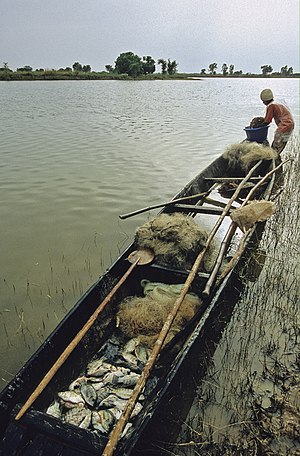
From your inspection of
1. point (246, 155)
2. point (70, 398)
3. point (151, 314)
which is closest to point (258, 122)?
point (246, 155)

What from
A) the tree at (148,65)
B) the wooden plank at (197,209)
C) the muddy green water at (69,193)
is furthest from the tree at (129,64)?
the wooden plank at (197,209)

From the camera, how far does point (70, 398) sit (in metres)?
2.65

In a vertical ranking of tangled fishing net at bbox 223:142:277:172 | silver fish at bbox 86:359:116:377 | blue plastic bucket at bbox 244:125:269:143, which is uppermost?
blue plastic bucket at bbox 244:125:269:143

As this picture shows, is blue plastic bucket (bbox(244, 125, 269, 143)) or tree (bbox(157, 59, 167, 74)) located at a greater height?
tree (bbox(157, 59, 167, 74))

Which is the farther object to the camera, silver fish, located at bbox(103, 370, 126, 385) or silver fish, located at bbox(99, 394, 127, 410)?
silver fish, located at bbox(103, 370, 126, 385)

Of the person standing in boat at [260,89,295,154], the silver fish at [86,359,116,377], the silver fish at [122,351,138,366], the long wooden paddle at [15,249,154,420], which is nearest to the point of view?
the long wooden paddle at [15,249,154,420]

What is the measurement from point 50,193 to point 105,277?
4179 millimetres

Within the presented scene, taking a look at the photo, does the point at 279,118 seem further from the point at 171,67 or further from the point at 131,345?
the point at 171,67

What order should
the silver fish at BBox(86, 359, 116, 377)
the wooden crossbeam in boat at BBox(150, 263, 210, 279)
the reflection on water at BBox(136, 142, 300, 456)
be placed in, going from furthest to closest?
the wooden crossbeam in boat at BBox(150, 263, 210, 279)
the silver fish at BBox(86, 359, 116, 377)
the reflection on water at BBox(136, 142, 300, 456)

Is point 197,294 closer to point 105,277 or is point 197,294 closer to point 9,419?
point 105,277

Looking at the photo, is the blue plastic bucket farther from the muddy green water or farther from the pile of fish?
the pile of fish

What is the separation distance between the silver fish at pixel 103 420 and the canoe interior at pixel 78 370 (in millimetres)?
303

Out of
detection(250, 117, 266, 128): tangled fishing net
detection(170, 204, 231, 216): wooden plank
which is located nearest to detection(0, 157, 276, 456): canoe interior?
detection(170, 204, 231, 216): wooden plank

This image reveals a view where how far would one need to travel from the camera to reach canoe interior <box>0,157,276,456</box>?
2068 mm
